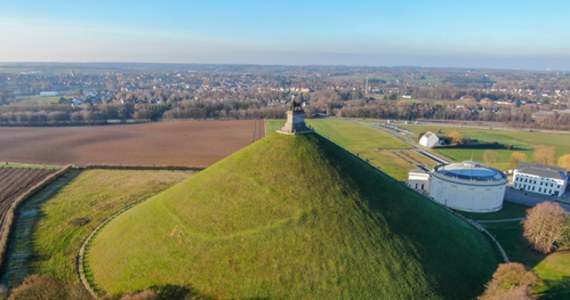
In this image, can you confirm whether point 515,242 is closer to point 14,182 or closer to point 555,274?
point 555,274

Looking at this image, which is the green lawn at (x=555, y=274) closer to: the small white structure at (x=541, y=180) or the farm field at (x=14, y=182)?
the small white structure at (x=541, y=180)

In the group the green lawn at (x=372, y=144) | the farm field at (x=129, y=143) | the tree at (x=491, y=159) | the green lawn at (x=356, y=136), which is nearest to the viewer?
the farm field at (x=129, y=143)

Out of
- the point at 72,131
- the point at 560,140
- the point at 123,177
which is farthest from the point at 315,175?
the point at 560,140

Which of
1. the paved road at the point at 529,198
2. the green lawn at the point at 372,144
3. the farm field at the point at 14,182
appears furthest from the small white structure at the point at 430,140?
the farm field at the point at 14,182

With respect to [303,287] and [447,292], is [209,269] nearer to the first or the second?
[303,287]

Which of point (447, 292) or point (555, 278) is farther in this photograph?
point (555, 278)

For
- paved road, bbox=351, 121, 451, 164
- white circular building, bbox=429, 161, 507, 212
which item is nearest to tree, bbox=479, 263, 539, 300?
white circular building, bbox=429, 161, 507, 212

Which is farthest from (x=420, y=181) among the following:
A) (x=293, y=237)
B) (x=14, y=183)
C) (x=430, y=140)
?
(x=14, y=183)
